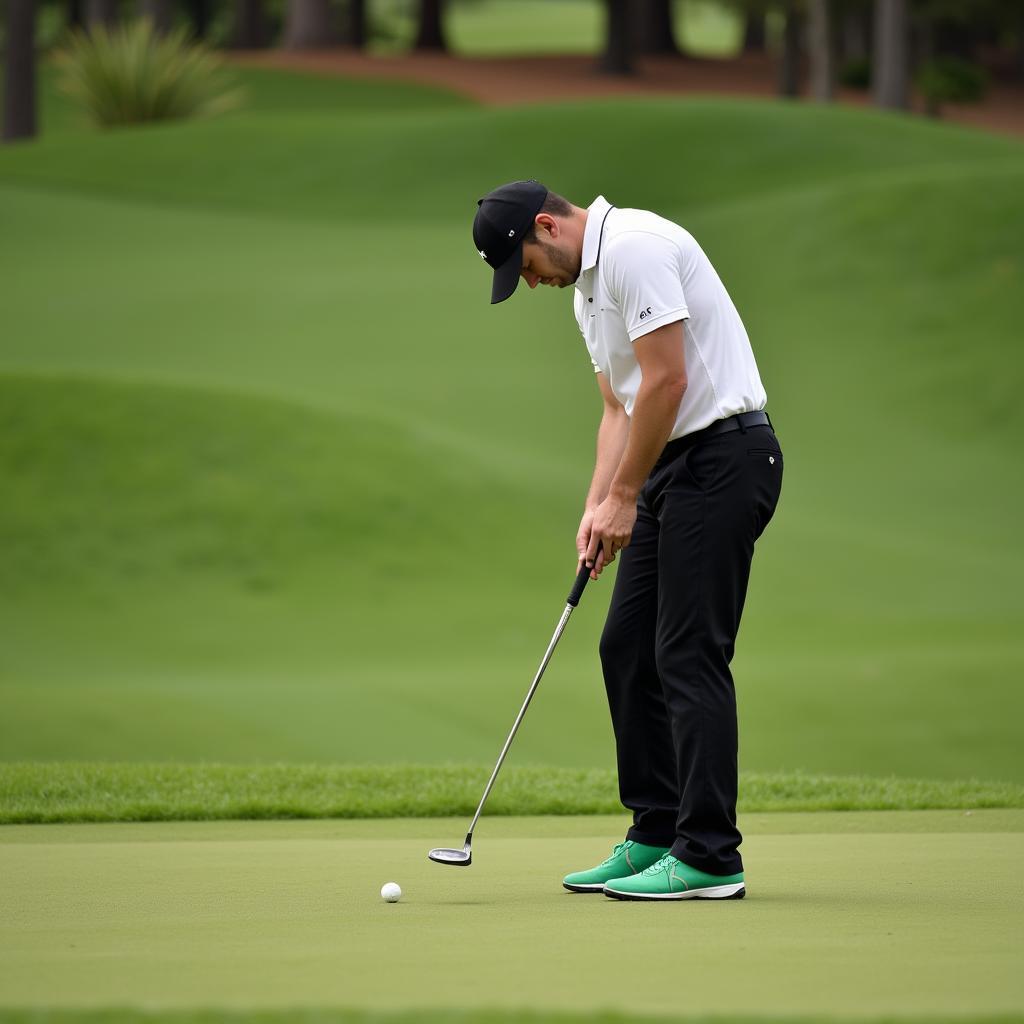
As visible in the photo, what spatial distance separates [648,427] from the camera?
4.42m

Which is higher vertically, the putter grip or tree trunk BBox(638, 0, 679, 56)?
tree trunk BBox(638, 0, 679, 56)

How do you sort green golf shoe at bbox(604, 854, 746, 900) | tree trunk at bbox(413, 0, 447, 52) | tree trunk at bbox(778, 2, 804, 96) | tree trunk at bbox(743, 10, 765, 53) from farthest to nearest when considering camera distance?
tree trunk at bbox(743, 10, 765, 53)
tree trunk at bbox(413, 0, 447, 52)
tree trunk at bbox(778, 2, 804, 96)
green golf shoe at bbox(604, 854, 746, 900)

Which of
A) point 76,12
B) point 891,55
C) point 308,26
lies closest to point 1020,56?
point 891,55

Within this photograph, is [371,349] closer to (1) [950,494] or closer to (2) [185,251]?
(2) [185,251]

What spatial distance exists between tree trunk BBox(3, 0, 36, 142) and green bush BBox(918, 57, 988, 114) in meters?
18.1

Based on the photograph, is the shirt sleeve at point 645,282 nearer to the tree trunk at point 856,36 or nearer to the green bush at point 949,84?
the green bush at point 949,84

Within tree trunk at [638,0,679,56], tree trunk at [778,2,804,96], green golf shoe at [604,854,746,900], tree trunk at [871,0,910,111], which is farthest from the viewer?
tree trunk at [638,0,679,56]

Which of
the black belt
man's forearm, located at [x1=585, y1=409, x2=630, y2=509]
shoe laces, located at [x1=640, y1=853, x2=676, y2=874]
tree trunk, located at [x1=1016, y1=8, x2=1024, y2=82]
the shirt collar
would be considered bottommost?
shoe laces, located at [x1=640, y1=853, x2=676, y2=874]

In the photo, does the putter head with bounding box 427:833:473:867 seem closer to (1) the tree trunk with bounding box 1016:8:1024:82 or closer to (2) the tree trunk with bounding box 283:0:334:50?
(2) the tree trunk with bounding box 283:0:334:50

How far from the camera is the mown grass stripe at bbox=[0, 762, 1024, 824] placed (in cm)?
685

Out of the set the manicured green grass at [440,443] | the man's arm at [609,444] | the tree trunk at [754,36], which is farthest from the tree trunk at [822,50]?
the man's arm at [609,444]

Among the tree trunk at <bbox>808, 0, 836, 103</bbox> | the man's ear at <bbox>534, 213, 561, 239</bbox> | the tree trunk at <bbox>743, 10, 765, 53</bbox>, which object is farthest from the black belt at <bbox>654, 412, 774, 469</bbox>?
the tree trunk at <bbox>743, 10, 765, 53</bbox>

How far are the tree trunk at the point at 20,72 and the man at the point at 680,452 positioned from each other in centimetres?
2883

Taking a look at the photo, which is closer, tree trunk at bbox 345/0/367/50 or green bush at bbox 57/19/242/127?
green bush at bbox 57/19/242/127
